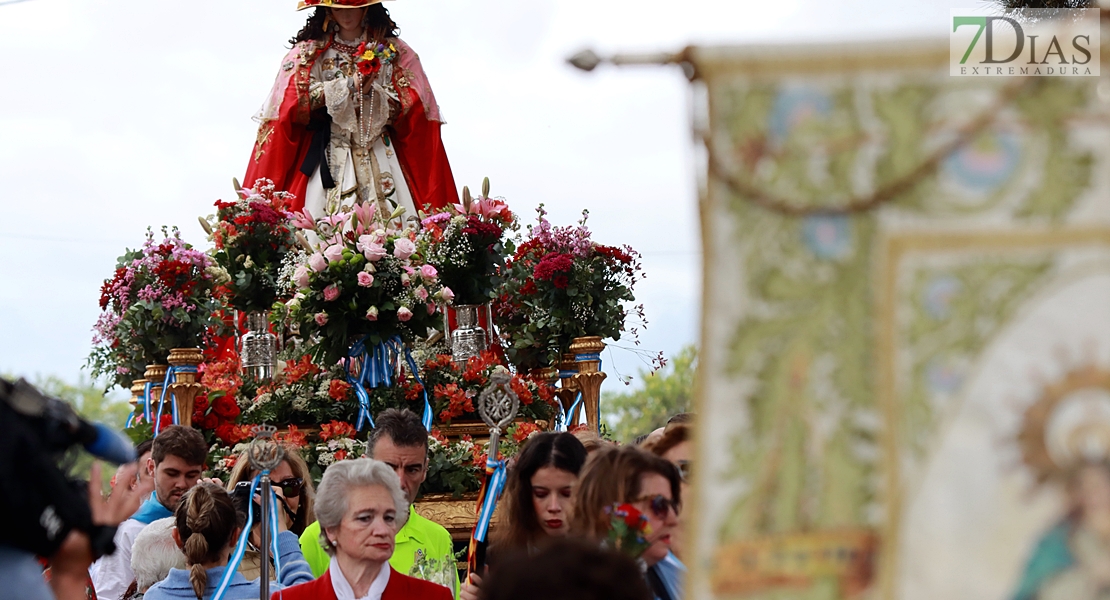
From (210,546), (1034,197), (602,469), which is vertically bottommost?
(210,546)

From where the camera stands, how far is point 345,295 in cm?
666

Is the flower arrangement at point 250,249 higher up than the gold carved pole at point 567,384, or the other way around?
the flower arrangement at point 250,249

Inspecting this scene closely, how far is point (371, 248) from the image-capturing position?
21.6ft

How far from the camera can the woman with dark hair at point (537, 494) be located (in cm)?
380

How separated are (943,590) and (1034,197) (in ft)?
1.94

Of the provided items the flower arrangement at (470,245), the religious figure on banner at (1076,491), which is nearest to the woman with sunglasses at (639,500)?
the religious figure on banner at (1076,491)

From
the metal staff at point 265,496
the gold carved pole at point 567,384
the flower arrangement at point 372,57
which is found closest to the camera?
the metal staff at point 265,496

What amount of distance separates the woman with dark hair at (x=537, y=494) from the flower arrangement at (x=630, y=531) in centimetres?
96

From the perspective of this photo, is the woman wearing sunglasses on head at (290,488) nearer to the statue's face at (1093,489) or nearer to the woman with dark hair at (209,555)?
the woman with dark hair at (209,555)

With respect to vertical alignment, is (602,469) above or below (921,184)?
below

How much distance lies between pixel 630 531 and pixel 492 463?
173 centimetres

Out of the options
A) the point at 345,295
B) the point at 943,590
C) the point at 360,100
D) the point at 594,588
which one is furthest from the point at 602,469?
the point at 360,100

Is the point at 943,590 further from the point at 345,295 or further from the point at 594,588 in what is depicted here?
the point at 345,295

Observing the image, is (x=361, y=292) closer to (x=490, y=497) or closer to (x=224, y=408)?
(x=224, y=408)
